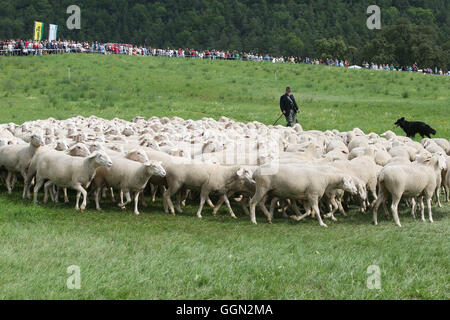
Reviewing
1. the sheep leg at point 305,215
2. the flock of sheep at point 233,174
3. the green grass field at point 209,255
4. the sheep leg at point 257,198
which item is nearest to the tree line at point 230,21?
the flock of sheep at point 233,174

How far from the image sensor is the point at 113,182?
37.2 ft

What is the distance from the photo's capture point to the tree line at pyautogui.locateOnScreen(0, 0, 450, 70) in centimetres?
11475

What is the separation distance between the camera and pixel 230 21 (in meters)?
130

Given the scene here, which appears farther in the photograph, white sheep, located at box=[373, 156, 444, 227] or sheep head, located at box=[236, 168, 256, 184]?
sheep head, located at box=[236, 168, 256, 184]

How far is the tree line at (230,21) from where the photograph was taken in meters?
115

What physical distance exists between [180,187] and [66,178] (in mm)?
2291

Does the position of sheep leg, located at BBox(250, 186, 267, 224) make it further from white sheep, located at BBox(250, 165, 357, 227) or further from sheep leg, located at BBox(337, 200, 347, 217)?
sheep leg, located at BBox(337, 200, 347, 217)

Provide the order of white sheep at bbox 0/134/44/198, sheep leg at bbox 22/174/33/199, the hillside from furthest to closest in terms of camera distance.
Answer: the hillside, white sheep at bbox 0/134/44/198, sheep leg at bbox 22/174/33/199

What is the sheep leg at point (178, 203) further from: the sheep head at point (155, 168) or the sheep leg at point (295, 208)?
the sheep leg at point (295, 208)

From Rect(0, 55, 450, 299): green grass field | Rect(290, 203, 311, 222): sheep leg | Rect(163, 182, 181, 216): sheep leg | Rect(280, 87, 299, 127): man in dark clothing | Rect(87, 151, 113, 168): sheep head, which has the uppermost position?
Rect(280, 87, 299, 127): man in dark clothing

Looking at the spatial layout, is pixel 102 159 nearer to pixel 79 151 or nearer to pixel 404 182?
pixel 79 151

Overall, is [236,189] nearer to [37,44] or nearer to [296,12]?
[37,44]

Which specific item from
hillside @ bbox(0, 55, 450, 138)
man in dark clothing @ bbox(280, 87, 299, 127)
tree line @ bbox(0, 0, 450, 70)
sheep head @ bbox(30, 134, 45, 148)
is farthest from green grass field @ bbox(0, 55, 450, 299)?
tree line @ bbox(0, 0, 450, 70)

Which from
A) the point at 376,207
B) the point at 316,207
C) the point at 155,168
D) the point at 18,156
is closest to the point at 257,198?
the point at 316,207
